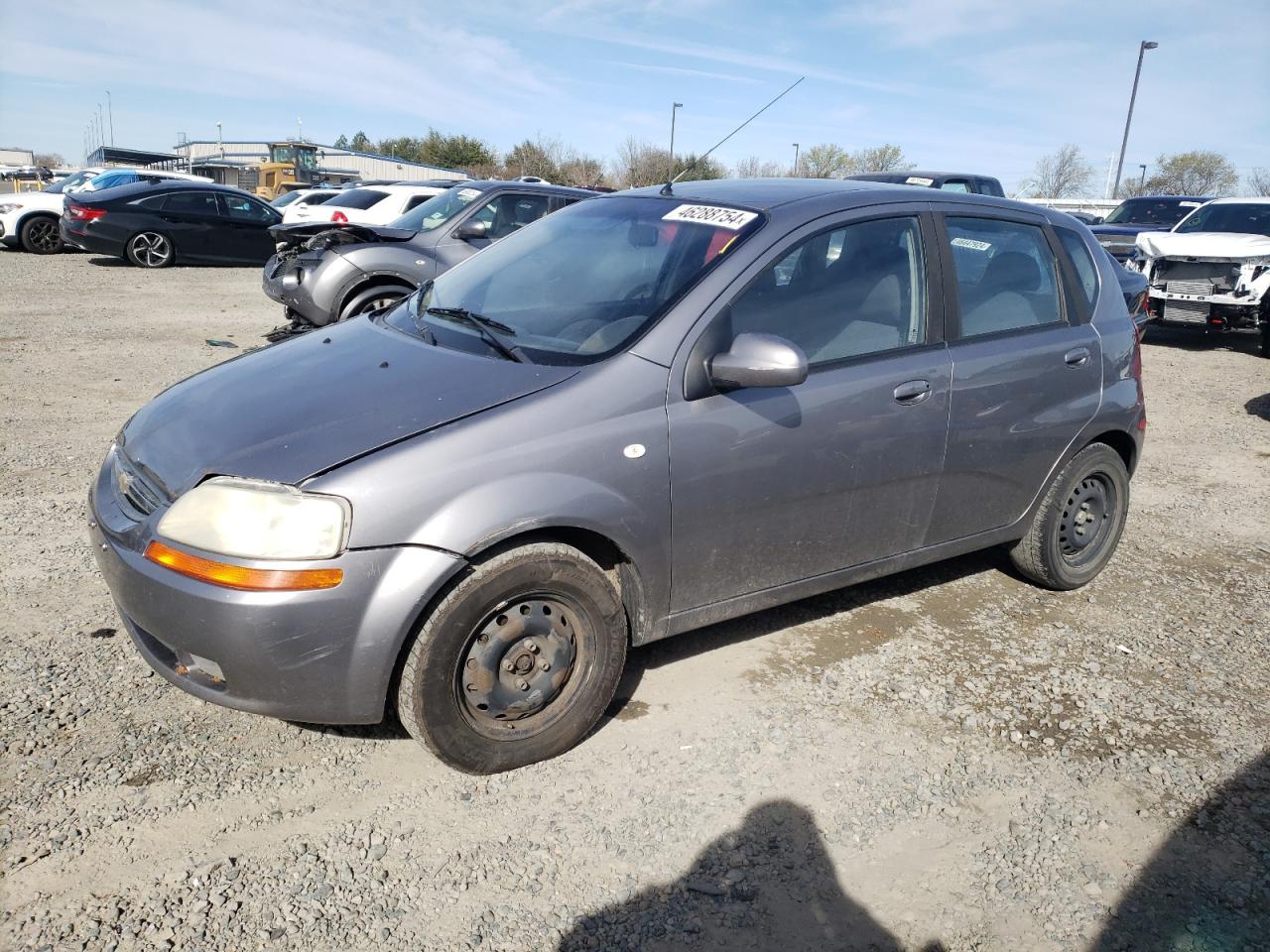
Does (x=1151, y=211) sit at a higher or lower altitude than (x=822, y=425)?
higher

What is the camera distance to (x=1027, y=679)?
373 centimetres

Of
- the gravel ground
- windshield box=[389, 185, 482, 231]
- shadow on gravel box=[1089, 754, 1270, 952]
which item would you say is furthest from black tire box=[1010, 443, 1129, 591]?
windshield box=[389, 185, 482, 231]

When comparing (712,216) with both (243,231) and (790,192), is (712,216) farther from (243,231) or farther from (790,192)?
(243,231)

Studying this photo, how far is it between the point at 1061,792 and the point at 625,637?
58.3 inches

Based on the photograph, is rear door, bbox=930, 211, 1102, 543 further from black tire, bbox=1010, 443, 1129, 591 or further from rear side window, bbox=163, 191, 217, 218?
rear side window, bbox=163, 191, 217, 218

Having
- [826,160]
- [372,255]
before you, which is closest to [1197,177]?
[826,160]

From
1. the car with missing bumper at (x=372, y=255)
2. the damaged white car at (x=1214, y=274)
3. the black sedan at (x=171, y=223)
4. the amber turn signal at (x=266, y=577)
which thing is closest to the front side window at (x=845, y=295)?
the amber turn signal at (x=266, y=577)

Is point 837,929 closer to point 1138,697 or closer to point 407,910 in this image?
point 407,910

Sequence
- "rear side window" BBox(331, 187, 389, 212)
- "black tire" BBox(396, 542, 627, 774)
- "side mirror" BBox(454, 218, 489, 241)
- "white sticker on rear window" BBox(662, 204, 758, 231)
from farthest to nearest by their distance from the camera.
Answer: "rear side window" BBox(331, 187, 389, 212), "side mirror" BBox(454, 218, 489, 241), "white sticker on rear window" BBox(662, 204, 758, 231), "black tire" BBox(396, 542, 627, 774)

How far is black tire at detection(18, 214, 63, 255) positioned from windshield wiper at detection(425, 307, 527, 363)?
54.4ft

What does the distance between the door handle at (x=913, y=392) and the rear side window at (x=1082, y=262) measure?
1272 millimetres

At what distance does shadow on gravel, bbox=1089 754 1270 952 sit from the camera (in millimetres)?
2451

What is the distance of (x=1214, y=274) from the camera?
1142 cm

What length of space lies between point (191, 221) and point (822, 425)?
1575 centimetres
